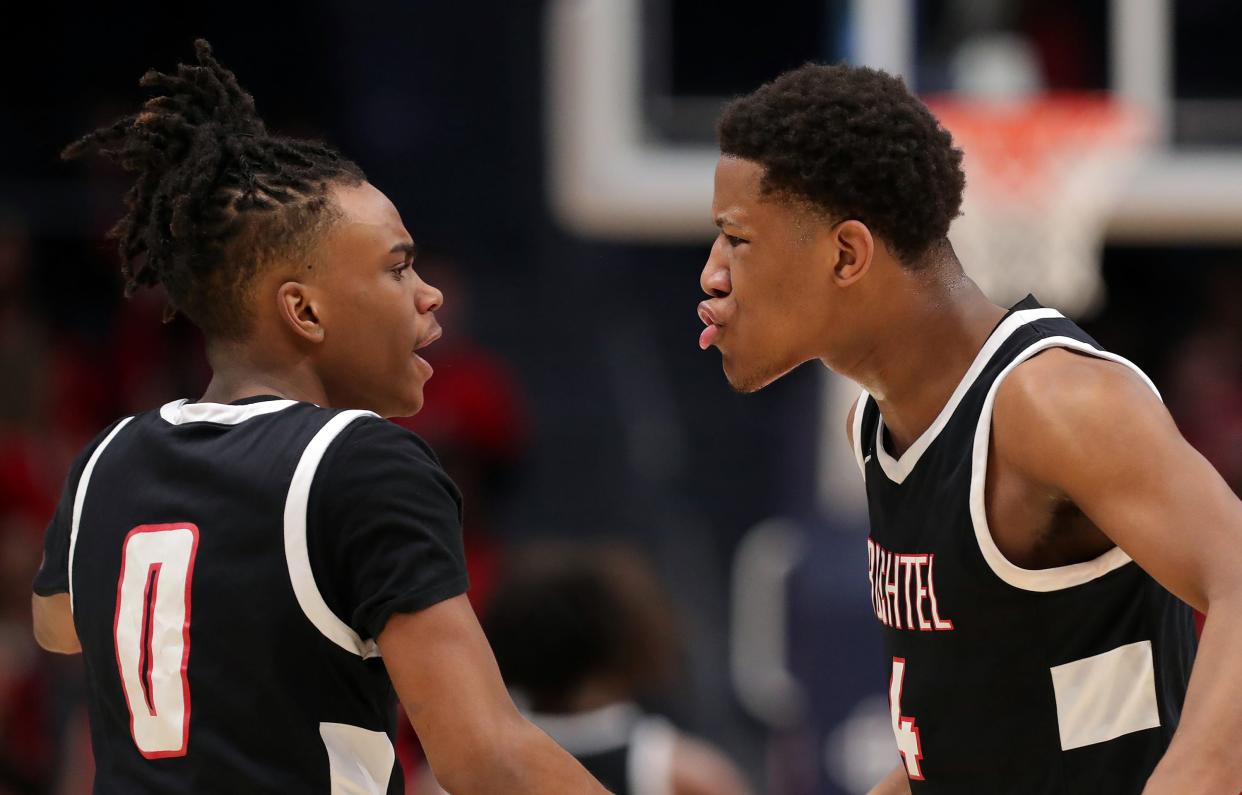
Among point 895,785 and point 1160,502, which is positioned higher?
point 1160,502

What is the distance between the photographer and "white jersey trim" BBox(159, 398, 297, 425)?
2457 millimetres

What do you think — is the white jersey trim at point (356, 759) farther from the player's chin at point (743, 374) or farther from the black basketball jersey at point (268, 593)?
the player's chin at point (743, 374)

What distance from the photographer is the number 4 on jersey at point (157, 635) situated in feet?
7.81

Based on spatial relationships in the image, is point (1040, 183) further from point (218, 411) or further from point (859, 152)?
point (218, 411)

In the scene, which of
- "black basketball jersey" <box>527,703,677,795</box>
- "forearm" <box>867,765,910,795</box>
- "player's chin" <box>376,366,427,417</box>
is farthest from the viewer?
"black basketball jersey" <box>527,703,677,795</box>

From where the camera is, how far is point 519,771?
2258 mm

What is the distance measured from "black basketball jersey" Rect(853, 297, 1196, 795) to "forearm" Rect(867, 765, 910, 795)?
0.29m

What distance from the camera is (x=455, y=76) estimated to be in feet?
36.1

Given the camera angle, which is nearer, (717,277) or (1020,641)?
(1020,641)

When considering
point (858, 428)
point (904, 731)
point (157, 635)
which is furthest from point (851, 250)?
point (157, 635)

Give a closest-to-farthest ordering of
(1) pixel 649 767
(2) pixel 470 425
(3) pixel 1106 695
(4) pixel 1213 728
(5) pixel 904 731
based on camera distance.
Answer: (4) pixel 1213 728
(3) pixel 1106 695
(5) pixel 904 731
(1) pixel 649 767
(2) pixel 470 425

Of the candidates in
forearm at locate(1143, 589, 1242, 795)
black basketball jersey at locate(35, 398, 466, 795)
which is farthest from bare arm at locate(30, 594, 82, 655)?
forearm at locate(1143, 589, 1242, 795)

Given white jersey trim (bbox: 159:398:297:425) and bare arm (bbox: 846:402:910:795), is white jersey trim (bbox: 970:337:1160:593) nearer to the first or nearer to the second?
bare arm (bbox: 846:402:910:795)

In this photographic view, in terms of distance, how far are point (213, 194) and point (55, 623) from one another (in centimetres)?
78
